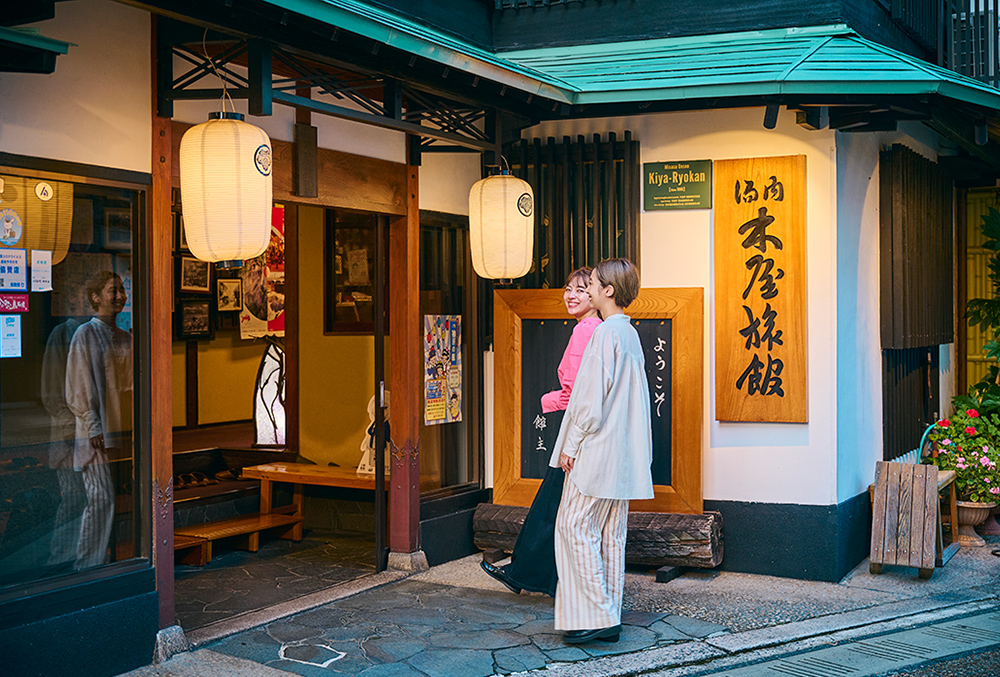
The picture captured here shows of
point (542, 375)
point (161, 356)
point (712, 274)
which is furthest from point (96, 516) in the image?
point (712, 274)

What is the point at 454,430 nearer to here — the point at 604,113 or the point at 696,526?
the point at 696,526

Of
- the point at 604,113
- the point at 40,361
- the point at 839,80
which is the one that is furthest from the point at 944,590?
the point at 40,361

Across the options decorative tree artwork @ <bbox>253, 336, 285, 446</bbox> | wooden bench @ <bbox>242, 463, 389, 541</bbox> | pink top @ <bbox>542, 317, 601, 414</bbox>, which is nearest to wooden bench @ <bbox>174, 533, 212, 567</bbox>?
wooden bench @ <bbox>242, 463, 389, 541</bbox>

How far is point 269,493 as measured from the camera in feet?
34.3

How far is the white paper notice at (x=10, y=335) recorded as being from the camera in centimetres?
582

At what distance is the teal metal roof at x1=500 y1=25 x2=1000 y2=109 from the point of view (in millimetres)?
7902

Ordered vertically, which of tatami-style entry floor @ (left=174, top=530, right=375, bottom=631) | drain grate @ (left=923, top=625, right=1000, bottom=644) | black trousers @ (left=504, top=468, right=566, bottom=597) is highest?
black trousers @ (left=504, top=468, right=566, bottom=597)

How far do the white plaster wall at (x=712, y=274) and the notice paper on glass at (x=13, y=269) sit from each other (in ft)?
17.3

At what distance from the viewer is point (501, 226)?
28.0 feet

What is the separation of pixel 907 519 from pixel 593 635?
11.2 ft

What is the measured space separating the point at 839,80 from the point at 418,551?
5107mm

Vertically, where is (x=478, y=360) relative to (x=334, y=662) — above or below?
above

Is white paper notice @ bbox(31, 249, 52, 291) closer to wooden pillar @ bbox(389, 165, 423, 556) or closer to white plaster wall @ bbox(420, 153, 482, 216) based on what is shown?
wooden pillar @ bbox(389, 165, 423, 556)

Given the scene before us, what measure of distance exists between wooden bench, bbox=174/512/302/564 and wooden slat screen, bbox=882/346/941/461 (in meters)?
5.83
